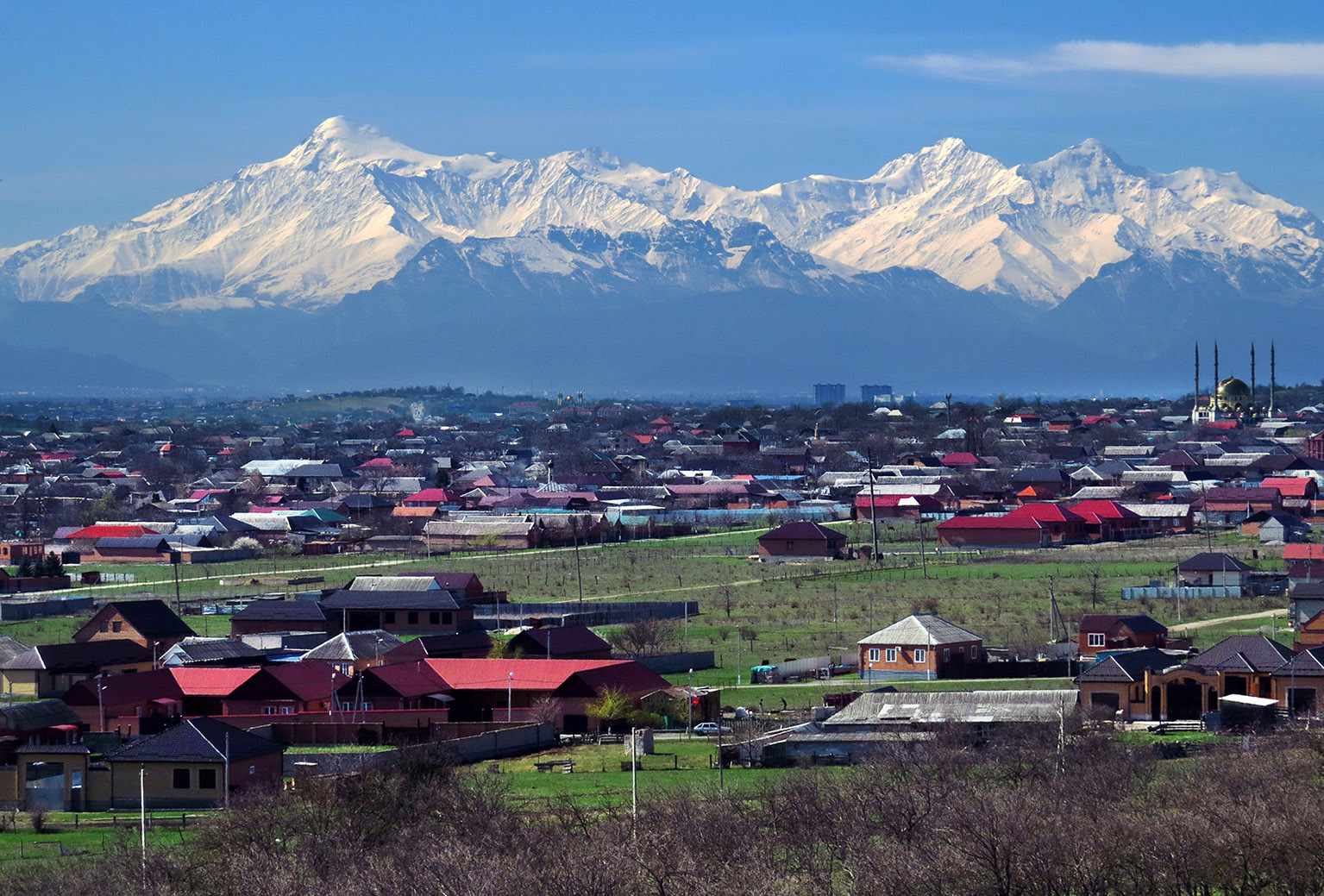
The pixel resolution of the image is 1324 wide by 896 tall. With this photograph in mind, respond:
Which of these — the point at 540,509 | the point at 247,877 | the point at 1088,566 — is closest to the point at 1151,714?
the point at 247,877

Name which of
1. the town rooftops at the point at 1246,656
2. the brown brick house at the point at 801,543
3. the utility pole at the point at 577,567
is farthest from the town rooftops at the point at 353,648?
the brown brick house at the point at 801,543

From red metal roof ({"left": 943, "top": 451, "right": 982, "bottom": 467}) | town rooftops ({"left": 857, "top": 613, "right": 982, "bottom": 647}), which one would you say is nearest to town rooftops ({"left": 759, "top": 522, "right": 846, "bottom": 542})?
town rooftops ({"left": 857, "top": 613, "right": 982, "bottom": 647})

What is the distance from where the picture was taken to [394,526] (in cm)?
9569

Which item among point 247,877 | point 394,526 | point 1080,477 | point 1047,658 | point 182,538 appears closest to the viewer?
point 247,877

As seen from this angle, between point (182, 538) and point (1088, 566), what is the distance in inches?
1432

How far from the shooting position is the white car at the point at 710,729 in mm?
42062

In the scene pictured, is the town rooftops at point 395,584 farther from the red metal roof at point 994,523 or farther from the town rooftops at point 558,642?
the red metal roof at point 994,523

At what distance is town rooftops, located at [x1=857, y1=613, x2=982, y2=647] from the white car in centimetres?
809

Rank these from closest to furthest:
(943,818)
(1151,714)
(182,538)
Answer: (943,818)
(1151,714)
(182,538)

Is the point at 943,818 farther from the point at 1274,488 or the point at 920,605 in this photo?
the point at 1274,488

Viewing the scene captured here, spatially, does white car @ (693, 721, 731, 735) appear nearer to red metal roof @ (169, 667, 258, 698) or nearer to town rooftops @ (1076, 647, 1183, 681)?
town rooftops @ (1076, 647, 1183, 681)

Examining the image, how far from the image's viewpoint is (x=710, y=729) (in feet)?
140

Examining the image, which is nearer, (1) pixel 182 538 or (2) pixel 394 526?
→ (1) pixel 182 538

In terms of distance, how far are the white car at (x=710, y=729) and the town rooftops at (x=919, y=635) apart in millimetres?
8093
